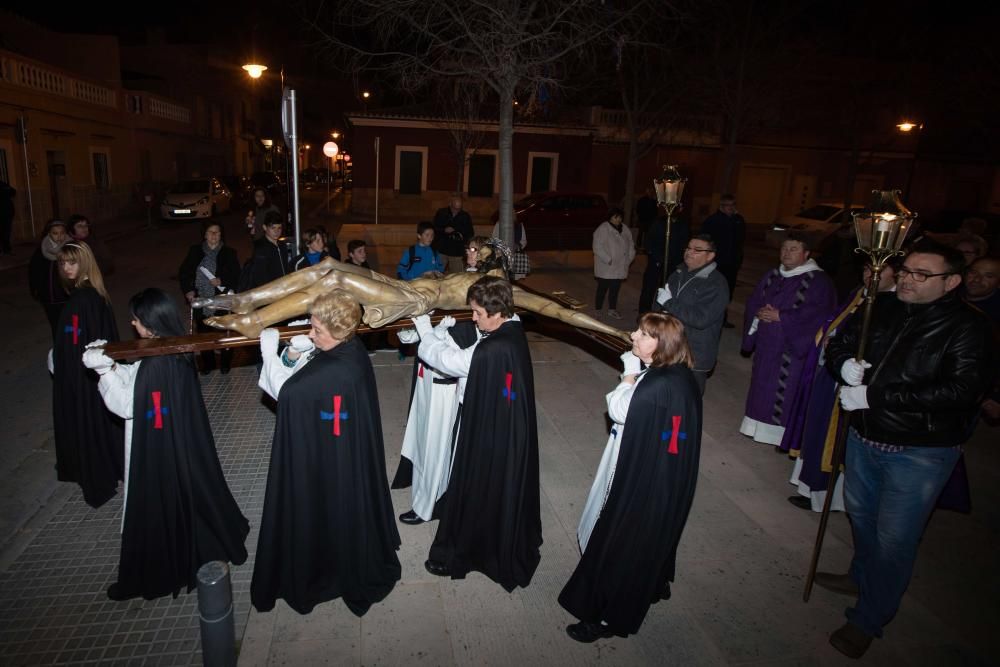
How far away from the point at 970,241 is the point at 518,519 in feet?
18.4

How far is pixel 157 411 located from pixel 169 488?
0.51 m

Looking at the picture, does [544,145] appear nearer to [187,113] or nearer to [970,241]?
[187,113]

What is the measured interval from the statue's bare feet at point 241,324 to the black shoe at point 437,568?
1989 mm

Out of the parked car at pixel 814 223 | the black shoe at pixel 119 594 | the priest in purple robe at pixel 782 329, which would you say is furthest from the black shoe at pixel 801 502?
the parked car at pixel 814 223

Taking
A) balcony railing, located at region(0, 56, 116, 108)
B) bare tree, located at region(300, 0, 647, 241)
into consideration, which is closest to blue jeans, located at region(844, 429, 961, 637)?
bare tree, located at region(300, 0, 647, 241)

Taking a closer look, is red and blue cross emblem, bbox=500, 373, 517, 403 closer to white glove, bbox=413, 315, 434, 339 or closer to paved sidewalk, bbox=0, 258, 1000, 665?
white glove, bbox=413, 315, 434, 339

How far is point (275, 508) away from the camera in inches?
140

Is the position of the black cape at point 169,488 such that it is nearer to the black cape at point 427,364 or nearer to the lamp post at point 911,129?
the black cape at point 427,364

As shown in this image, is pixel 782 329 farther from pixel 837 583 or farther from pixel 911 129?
pixel 911 129

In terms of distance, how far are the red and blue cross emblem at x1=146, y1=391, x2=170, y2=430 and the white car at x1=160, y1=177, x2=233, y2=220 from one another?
22386mm

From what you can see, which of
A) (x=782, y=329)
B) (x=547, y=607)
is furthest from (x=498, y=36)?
(x=547, y=607)

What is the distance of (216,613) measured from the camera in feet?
9.81

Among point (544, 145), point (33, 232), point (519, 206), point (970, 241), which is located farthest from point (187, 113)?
point (970, 241)

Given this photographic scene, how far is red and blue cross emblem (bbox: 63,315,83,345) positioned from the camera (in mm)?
4629
